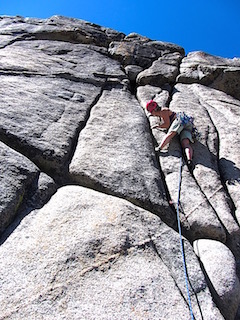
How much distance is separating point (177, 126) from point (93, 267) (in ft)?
14.7

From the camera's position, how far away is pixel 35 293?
11.3 ft

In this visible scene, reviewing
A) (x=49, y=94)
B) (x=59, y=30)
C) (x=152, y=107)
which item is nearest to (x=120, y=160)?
Answer: (x=152, y=107)

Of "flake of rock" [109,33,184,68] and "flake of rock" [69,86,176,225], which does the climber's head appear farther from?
"flake of rock" [109,33,184,68]

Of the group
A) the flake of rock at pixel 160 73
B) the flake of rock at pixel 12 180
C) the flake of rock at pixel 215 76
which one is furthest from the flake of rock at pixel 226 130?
the flake of rock at pixel 12 180

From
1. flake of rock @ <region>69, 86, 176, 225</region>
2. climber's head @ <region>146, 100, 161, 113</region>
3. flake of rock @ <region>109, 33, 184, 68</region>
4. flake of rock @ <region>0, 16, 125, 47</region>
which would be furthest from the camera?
flake of rock @ <region>0, 16, 125, 47</region>

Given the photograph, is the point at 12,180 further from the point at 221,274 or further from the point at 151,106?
the point at 151,106

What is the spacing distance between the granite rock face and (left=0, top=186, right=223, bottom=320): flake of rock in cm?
1

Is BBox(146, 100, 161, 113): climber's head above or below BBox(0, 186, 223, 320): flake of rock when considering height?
above

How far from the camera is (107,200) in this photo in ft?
15.8

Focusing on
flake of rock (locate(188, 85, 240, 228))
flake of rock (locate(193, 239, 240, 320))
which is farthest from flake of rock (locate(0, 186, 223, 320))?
flake of rock (locate(188, 85, 240, 228))

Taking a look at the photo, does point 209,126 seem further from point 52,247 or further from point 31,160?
point 52,247

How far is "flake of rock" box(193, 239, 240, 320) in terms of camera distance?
4.09 metres

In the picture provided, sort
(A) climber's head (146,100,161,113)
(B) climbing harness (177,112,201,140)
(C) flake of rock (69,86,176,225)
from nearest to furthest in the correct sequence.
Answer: (C) flake of rock (69,86,176,225)
(B) climbing harness (177,112,201,140)
(A) climber's head (146,100,161,113)

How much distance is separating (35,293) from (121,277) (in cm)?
107
